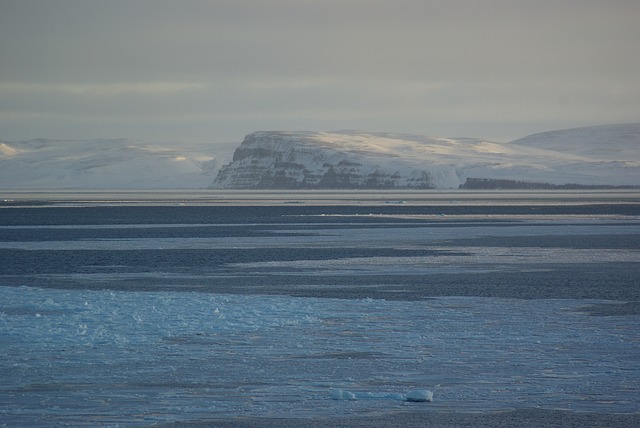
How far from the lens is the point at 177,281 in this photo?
22.6 meters

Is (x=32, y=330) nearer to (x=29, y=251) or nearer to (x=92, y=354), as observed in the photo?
(x=92, y=354)

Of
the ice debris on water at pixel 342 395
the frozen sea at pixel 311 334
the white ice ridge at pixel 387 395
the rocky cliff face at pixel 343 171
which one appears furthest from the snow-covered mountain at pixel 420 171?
the ice debris on water at pixel 342 395

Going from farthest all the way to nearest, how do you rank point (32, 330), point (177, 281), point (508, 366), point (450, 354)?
point (177, 281)
point (32, 330)
point (450, 354)
point (508, 366)

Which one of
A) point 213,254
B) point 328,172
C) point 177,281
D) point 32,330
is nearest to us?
point 32,330

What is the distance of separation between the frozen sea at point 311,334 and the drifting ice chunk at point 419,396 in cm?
9

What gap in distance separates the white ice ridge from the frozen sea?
0.11 feet

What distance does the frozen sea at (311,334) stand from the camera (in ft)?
34.1

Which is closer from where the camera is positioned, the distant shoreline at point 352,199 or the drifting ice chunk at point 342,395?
the drifting ice chunk at point 342,395

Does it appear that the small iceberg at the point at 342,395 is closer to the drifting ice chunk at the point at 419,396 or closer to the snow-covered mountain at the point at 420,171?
the drifting ice chunk at the point at 419,396

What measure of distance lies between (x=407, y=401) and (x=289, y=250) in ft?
72.3

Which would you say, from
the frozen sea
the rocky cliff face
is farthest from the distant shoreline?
the frozen sea

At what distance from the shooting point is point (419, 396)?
10.3 metres

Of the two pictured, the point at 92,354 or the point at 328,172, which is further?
the point at 328,172

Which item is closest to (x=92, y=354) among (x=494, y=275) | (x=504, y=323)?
(x=504, y=323)
